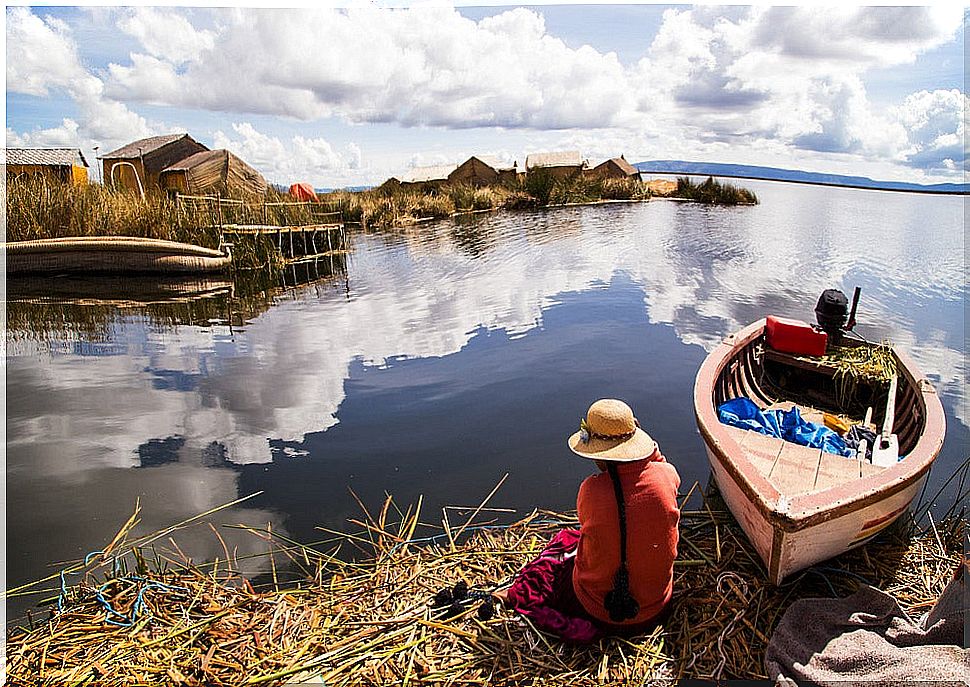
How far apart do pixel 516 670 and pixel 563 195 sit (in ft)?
134

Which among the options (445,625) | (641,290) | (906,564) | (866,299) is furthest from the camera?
(866,299)

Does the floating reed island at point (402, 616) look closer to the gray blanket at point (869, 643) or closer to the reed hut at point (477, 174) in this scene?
the gray blanket at point (869, 643)

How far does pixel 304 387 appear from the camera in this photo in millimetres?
7582

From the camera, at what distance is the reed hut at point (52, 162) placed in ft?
89.4

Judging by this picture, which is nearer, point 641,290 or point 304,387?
point 304,387

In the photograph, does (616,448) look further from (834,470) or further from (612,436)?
(834,470)

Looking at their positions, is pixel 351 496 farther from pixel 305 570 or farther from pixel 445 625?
pixel 445 625

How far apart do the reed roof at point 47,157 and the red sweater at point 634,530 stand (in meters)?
31.9

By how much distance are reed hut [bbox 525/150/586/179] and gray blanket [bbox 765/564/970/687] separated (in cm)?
4312

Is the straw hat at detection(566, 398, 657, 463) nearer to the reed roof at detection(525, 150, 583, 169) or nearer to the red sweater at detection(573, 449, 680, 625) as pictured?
the red sweater at detection(573, 449, 680, 625)

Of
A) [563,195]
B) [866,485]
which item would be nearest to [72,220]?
[866,485]

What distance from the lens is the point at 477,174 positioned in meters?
44.7

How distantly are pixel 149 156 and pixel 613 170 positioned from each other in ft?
99.2

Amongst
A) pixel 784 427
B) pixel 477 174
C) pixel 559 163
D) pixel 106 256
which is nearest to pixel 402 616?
pixel 784 427
